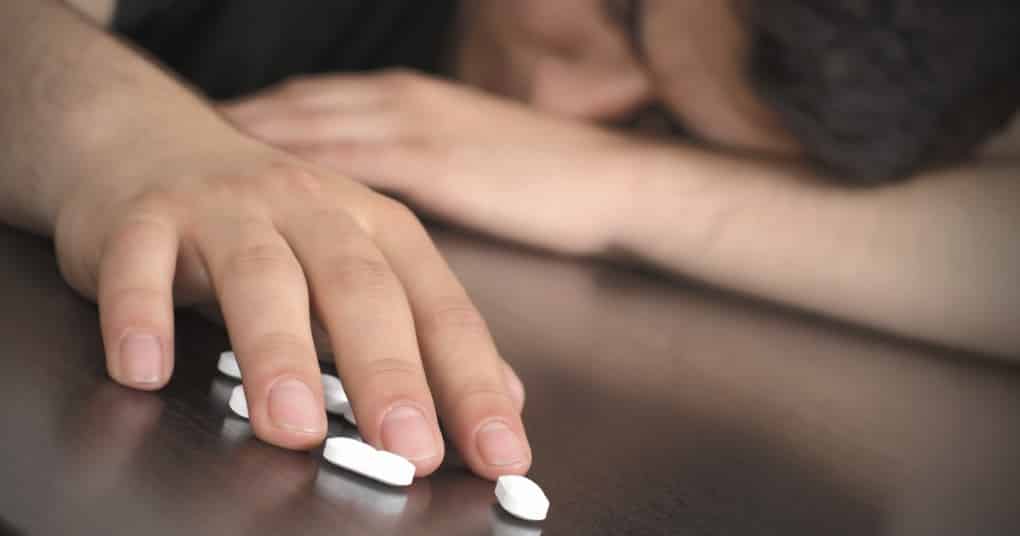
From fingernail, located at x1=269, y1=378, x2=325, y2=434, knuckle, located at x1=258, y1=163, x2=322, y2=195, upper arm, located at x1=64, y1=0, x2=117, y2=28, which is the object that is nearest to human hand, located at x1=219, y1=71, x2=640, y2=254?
upper arm, located at x1=64, y1=0, x2=117, y2=28

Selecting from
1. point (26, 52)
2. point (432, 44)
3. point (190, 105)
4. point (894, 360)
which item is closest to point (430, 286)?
point (190, 105)

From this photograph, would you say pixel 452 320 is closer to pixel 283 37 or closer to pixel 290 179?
pixel 290 179

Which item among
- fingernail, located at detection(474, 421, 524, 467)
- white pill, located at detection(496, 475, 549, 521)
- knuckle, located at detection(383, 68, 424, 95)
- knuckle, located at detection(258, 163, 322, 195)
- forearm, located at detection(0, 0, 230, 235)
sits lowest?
knuckle, located at detection(383, 68, 424, 95)

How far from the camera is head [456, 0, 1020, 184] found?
2.99ft

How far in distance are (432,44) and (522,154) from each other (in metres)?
0.33

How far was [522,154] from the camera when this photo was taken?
1060 mm

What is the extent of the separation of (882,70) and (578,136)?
0.30 metres

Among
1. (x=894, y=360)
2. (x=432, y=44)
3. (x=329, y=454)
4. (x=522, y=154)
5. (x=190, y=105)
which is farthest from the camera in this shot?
(x=432, y=44)

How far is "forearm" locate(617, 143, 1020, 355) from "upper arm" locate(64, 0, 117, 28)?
1.58 feet

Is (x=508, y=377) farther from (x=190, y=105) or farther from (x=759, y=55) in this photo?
(x=759, y=55)

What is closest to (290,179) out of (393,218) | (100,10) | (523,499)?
(393,218)

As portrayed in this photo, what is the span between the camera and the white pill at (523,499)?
401mm

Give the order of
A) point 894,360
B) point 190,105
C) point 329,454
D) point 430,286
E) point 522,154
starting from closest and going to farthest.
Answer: point 329,454
point 430,286
point 190,105
point 894,360
point 522,154

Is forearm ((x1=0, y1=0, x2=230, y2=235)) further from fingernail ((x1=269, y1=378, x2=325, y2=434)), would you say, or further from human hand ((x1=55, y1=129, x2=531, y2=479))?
fingernail ((x1=269, y1=378, x2=325, y2=434))
